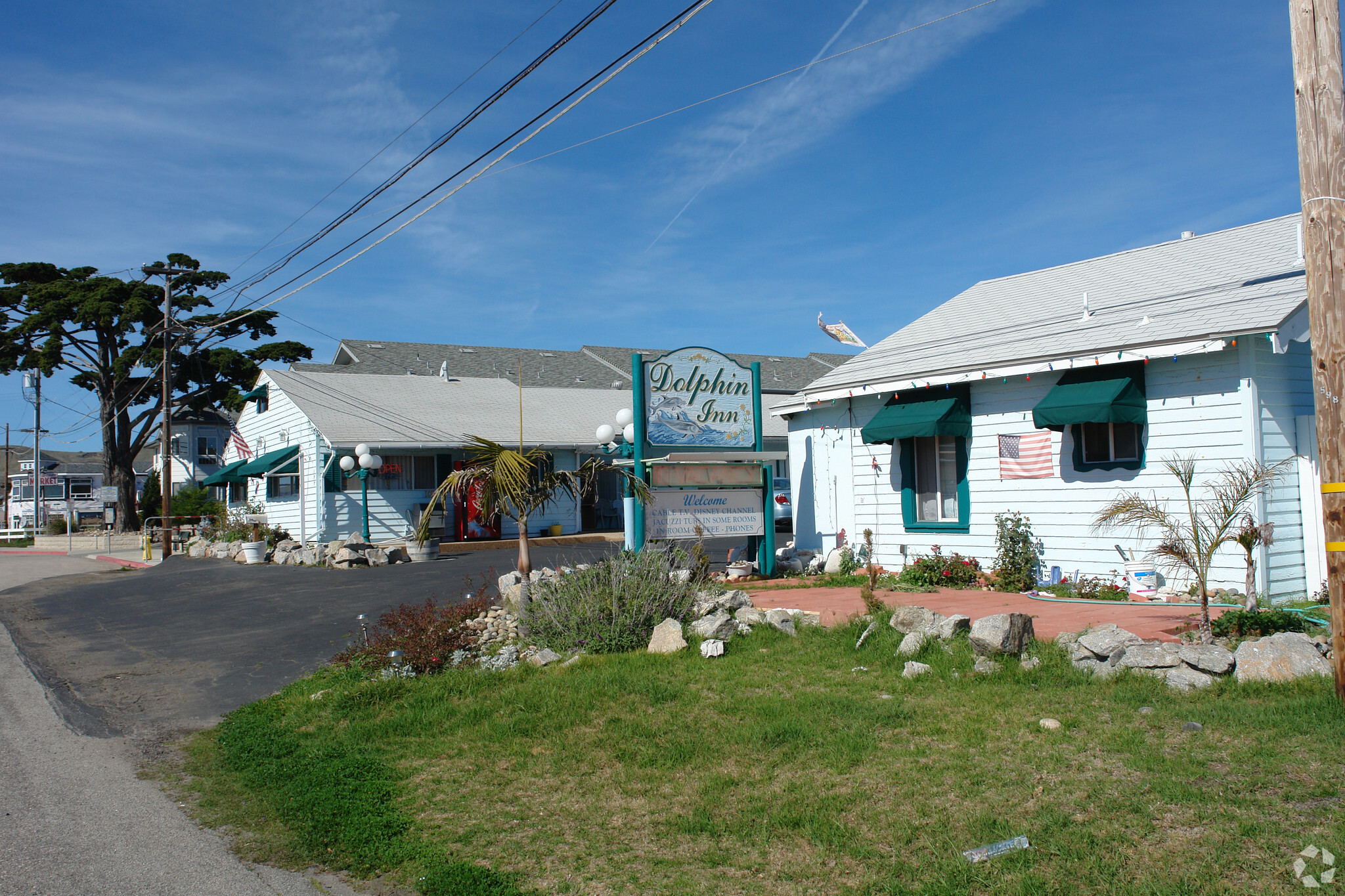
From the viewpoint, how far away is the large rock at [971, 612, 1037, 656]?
7262mm

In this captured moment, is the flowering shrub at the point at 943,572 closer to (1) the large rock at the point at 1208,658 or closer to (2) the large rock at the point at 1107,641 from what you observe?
(2) the large rock at the point at 1107,641

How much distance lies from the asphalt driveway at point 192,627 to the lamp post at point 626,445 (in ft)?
9.01

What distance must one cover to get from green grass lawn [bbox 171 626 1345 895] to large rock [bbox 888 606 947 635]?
1.62 ft

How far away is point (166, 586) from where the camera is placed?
18.1m

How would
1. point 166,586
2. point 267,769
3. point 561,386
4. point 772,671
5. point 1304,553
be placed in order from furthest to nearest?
point 561,386 < point 166,586 < point 1304,553 < point 772,671 < point 267,769

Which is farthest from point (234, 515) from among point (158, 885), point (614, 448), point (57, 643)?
point (158, 885)

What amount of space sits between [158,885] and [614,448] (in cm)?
1036

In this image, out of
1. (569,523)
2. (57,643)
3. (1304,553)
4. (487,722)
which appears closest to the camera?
(487,722)

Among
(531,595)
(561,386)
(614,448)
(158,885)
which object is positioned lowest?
(158,885)

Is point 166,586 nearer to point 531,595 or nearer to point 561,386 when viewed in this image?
point 531,595

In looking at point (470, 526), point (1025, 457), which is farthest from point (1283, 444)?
point (470, 526)

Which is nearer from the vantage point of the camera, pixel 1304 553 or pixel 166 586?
pixel 1304 553

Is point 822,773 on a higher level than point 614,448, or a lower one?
lower

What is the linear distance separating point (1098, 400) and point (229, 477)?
88.7 ft
